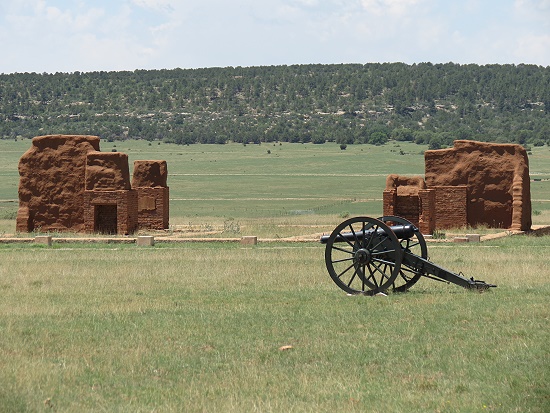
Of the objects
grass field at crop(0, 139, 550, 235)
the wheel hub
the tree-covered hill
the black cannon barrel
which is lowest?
grass field at crop(0, 139, 550, 235)

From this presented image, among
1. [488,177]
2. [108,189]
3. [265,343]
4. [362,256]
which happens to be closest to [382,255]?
[362,256]

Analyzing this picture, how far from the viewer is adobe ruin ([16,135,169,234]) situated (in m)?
33.5

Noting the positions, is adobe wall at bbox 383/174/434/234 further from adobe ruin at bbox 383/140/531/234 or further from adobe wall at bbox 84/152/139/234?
adobe wall at bbox 84/152/139/234

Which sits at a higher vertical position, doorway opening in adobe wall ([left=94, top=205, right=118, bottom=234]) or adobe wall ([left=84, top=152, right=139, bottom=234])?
adobe wall ([left=84, top=152, right=139, bottom=234])

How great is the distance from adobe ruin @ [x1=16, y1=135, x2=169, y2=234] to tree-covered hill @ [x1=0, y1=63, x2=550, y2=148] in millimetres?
74500

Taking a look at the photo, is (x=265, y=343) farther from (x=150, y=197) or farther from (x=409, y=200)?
(x=150, y=197)

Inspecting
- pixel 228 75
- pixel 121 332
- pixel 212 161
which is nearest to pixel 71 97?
pixel 228 75

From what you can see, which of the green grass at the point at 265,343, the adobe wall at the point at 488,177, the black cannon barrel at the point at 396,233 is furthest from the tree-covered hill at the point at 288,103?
the black cannon barrel at the point at 396,233

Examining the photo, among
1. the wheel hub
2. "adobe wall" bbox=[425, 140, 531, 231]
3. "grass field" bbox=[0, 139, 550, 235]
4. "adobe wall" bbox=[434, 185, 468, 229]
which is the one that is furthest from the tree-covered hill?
the wheel hub

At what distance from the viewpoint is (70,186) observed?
34.2m

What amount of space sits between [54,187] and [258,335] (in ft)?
72.7

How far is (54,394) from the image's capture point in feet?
34.2

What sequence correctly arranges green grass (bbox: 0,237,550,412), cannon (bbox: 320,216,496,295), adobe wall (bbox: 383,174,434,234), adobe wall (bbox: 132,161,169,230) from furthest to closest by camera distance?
1. adobe wall (bbox: 132,161,169,230)
2. adobe wall (bbox: 383,174,434,234)
3. cannon (bbox: 320,216,496,295)
4. green grass (bbox: 0,237,550,412)

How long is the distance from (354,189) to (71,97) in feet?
226
